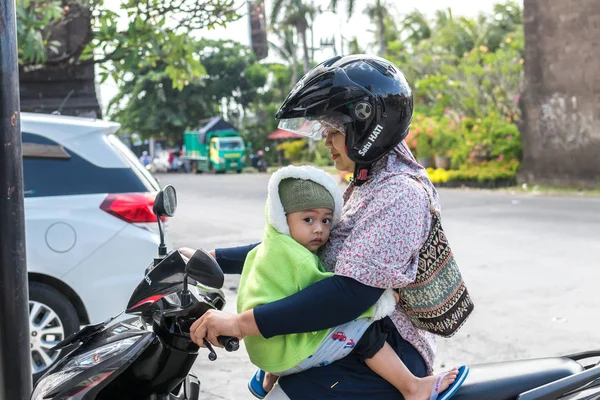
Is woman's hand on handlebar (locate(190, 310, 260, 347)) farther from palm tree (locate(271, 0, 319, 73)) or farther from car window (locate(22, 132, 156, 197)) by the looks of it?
palm tree (locate(271, 0, 319, 73))

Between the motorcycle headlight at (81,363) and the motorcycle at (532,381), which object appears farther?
the motorcycle headlight at (81,363)

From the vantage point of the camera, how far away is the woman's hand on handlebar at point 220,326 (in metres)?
1.87

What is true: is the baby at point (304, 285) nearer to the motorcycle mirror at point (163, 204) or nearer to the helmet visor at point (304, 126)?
the helmet visor at point (304, 126)

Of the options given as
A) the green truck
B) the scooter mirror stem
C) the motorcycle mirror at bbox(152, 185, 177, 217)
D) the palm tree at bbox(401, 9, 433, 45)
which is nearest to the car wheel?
the motorcycle mirror at bbox(152, 185, 177, 217)

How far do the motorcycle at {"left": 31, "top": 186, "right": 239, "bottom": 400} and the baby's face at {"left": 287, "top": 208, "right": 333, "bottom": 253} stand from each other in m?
0.30

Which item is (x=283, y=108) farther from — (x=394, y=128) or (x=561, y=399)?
(x=561, y=399)

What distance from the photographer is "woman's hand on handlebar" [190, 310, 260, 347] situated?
1.87m

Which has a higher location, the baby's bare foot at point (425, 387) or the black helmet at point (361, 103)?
the black helmet at point (361, 103)

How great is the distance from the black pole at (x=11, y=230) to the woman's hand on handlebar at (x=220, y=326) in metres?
1.12

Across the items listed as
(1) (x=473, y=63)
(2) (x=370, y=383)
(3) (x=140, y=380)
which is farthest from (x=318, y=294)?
(1) (x=473, y=63)

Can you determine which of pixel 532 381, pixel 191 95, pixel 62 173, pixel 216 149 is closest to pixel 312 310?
pixel 532 381

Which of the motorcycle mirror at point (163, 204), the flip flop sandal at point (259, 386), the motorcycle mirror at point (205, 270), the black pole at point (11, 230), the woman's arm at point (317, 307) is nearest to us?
the woman's arm at point (317, 307)

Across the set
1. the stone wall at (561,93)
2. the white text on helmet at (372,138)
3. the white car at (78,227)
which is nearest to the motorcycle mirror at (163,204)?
the white text on helmet at (372,138)

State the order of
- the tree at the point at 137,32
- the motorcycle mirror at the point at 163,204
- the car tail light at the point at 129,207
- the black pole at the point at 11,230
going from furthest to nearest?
1. the tree at the point at 137,32
2. the car tail light at the point at 129,207
3. the black pole at the point at 11,230
4. the motorcycle mirror at the point at 163,204
